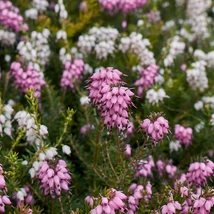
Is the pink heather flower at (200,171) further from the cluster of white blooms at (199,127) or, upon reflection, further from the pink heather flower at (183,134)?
the cluster of white blooms at (199,127)

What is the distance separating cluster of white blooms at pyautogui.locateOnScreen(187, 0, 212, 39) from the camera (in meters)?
6.17

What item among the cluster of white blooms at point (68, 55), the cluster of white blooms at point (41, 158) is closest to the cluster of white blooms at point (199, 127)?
the cluster of white blooms at point (68, 55)

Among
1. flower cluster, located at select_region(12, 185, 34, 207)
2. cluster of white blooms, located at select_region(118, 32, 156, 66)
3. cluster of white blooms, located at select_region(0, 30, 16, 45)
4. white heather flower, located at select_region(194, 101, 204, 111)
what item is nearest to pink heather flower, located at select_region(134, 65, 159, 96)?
cluster of white blooms, located at select_region(118, 32, 156, 66)

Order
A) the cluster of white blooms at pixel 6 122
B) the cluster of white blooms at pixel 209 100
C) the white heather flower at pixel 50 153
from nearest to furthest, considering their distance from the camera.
Result: the white heather flower at pixel 50 153 → the cluster of white blooms at pixel 6 122 → the cluster of white blooms at pixel 209 100

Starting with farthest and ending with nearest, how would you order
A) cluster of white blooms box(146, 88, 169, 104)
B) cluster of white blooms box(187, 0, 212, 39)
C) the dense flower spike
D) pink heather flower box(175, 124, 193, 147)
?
cluster of white blooms box(187, 0, 212, 39) < cluster of white blooms box(146, 88, 169, 104) < pink heather flower box(175, 124, 193, 147) < the dense flower spike

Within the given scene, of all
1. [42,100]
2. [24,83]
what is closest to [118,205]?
[24,83]

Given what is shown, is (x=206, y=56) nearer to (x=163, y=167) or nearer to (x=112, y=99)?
(x=163, y=167)

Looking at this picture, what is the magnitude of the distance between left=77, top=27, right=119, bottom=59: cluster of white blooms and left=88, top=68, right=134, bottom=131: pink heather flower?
7.43 feet

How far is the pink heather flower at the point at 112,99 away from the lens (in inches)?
108

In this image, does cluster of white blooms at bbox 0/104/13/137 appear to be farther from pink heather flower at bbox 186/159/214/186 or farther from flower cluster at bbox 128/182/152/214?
pink heather flower at bbox 186/159/214/186

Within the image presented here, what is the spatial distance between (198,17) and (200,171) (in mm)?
3391

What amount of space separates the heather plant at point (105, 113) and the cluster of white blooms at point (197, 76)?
13mm

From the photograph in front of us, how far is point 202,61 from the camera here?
5.10 meters

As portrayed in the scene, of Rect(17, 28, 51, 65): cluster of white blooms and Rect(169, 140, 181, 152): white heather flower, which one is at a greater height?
Rect(17, 28, 51, 65): cluster of white blooms
